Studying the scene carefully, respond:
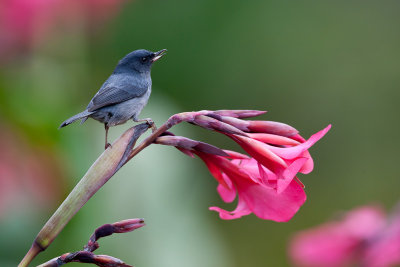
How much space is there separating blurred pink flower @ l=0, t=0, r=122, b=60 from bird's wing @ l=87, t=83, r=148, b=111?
1109 mm

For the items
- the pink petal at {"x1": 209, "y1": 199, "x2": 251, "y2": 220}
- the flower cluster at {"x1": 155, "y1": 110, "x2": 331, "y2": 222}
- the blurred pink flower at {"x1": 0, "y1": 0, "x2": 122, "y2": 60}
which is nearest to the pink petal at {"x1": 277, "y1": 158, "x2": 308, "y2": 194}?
the flower cluster at {"x1": 155, "y1": 110, "x2": 331, "y2": 222}

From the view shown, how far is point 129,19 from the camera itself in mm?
3930

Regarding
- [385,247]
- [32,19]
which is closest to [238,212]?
[385,247]

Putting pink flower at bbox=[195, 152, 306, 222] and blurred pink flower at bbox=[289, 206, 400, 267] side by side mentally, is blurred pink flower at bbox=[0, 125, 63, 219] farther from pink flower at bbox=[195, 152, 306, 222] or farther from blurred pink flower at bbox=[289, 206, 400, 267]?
pink flower at bbox=[195, 152, 306, 222]

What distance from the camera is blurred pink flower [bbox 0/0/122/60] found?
193 cm

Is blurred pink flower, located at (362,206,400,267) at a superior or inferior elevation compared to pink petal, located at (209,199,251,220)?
inferior

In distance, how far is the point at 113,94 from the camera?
0.85m

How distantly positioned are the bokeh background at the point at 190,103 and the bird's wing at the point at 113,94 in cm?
93

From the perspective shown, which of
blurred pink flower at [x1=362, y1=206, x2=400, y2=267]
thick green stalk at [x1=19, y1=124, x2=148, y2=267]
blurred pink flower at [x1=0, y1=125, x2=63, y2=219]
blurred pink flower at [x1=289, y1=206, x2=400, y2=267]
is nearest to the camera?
thick green stalk at [x1=19, y1=124, x2=148, y2=267]

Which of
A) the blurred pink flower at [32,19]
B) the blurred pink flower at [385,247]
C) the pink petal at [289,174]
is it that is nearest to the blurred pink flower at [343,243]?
the blurred pink flower at [385,247]

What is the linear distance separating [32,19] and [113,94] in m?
1.23

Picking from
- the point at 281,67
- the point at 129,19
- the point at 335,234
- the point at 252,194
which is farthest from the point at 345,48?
the point at 252,194

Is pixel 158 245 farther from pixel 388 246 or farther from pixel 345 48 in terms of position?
pixel 345 48

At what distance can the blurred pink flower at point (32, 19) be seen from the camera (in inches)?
76.0
